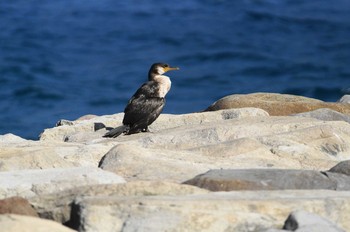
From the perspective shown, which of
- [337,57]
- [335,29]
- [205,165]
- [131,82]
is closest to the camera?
[205,165]

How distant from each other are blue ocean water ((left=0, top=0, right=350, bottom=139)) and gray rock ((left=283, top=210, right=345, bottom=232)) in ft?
54.4

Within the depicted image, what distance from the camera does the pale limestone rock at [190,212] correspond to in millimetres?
5418

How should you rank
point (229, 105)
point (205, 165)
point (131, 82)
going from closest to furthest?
point (205, 165)
point (229, 105)
point (131, 82)

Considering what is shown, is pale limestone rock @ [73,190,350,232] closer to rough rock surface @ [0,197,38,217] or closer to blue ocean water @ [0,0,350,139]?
rough rock surface @ [0,197,38,217]

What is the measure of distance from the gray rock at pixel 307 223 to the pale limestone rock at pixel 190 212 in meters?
0.12

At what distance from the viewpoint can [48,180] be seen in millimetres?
6406

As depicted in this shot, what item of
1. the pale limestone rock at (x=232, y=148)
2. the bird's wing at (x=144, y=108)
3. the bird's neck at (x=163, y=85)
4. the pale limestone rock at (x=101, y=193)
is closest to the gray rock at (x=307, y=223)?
the pale limestone rock at (x=101, y=193)

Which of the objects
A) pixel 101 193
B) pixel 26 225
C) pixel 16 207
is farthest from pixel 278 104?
pixel 26 225

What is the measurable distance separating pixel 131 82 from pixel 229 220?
21.1 meters

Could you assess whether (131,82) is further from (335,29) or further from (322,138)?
(322,138)

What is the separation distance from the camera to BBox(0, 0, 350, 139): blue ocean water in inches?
990

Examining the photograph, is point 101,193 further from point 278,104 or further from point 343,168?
point 278,104

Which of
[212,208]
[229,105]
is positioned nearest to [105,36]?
[229,105]

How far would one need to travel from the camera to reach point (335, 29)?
30812mm
